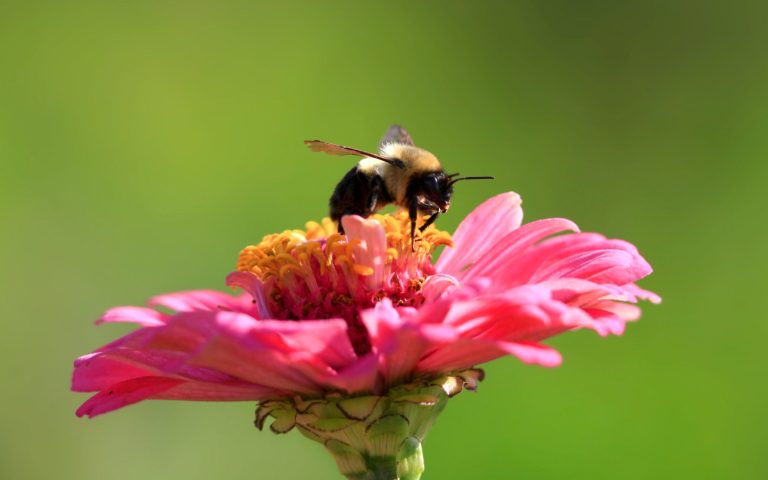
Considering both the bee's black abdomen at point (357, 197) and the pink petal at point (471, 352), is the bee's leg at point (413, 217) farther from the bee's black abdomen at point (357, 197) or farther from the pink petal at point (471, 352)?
the pink petal at point (471, 352)

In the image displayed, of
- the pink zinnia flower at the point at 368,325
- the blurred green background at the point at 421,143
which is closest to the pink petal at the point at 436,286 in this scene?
the pink zinnia flower at the point at 368,325

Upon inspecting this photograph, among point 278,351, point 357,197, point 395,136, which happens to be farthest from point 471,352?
point 395,136

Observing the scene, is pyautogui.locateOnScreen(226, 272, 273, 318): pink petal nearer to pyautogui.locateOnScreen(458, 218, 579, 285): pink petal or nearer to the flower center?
the flower center

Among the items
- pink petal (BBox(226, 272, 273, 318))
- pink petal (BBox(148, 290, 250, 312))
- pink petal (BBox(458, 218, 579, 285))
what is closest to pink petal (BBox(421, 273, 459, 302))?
pink petal (BBox(458, 218, 579, 285))

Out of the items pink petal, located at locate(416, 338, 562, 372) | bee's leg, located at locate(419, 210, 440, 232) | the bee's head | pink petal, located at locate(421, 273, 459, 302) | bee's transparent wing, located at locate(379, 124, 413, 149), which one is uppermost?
bee's transparent wing, located at locate(379, 124, 413, 149)

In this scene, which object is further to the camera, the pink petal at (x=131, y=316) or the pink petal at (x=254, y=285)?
the pink petal at (x=254, y=285)

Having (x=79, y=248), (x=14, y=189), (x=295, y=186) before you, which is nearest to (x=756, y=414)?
(x=295, y=186)
